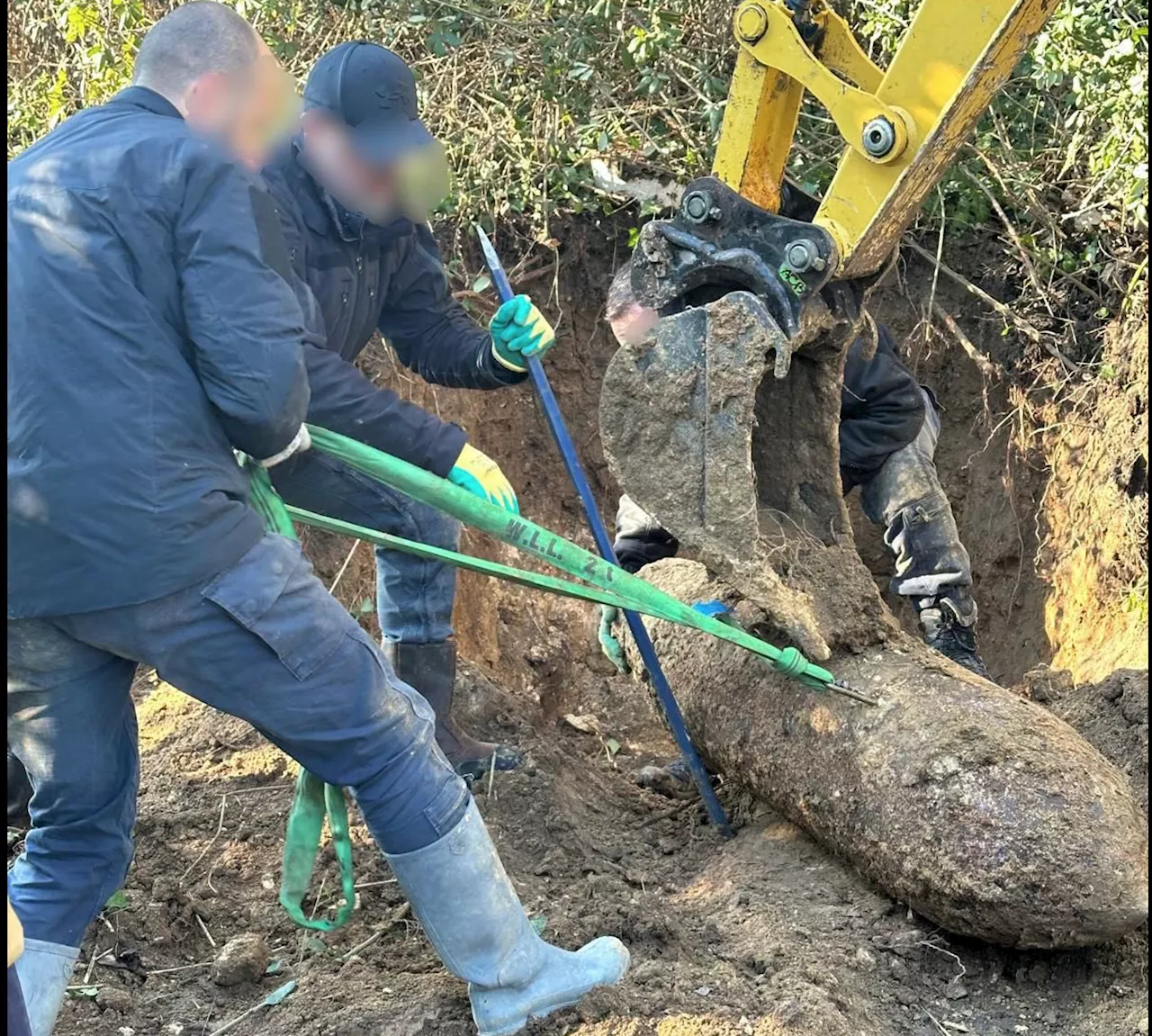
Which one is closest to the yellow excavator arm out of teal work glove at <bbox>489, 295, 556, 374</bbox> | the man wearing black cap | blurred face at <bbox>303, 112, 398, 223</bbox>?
teal work glove at <bbox>489, 295, 556, 374</bbox>

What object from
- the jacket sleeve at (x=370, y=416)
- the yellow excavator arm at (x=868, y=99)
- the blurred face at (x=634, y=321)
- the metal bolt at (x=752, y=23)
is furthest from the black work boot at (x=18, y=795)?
the metal bolt at (x=752, y=23)

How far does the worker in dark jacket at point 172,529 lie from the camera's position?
224cm

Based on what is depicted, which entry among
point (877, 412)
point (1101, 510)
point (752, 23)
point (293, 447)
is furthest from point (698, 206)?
point (1101, 510)

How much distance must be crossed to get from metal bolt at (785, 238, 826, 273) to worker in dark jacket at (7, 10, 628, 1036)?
1312 millimetres

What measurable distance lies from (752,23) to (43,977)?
8.98ft

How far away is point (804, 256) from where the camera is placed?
3.12 m

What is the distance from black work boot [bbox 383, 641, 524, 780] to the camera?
3818 millimetres

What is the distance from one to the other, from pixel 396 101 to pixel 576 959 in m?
2.24

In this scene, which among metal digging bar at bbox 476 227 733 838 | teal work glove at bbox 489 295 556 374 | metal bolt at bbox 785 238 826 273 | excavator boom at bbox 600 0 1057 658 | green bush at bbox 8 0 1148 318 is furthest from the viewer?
green bush at bbox 8 0 1148 318

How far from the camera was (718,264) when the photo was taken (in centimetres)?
323

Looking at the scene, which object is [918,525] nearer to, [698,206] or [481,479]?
[698,206]

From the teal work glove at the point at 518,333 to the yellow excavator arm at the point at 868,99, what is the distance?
26.0 inches

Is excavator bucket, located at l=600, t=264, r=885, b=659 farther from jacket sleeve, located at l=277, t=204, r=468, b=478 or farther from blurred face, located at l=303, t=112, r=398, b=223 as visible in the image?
blurred face, located at l=303, t=112, r=398, b=223

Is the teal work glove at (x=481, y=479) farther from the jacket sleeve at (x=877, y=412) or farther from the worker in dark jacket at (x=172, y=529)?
the jacket sleeve at (x=877, y=412)
